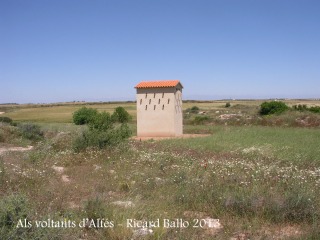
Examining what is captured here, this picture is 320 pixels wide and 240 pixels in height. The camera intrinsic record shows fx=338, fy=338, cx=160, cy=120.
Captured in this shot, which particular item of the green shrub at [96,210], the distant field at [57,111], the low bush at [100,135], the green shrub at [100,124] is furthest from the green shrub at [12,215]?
the distant field at [57,111]

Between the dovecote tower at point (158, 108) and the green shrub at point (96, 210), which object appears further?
the dovecote tower at point (158, 108)

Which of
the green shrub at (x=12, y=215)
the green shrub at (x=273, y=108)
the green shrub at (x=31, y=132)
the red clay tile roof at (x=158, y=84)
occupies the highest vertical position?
the red clay tile roof at (x=158, y=84)

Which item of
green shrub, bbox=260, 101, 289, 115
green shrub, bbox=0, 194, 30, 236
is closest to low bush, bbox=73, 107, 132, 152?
green shrub, bbox=0, 194, 30, 236

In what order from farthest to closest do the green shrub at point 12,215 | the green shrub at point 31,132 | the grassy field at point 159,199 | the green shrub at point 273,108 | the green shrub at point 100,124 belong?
1. the green shrub at point 273,108
2. the green shrub at point 31,132
3. the green shrub at point 100,124
4. the grassy field at point 159,199
5. the green shrub at point 12,215

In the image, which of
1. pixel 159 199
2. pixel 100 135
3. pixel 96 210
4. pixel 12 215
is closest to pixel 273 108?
pixel 100 135

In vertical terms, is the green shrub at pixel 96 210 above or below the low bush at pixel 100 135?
below

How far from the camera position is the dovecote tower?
24.7 m

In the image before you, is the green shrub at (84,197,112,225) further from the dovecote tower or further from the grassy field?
the dovecote tower

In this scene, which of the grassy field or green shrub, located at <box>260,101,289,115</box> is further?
green shrub, located at <box>260,101,289,115</box>

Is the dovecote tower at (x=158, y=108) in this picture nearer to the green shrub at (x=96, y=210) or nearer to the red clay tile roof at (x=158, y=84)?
the red clay tile roof at (x=158, y=84)

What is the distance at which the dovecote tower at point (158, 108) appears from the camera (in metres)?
24.7

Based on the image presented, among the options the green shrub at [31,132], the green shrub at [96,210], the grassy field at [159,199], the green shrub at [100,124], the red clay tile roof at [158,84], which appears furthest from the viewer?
the red clay tile roof at [158,84]

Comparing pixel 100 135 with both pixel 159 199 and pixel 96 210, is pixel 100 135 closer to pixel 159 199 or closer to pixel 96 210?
pixel 159 199

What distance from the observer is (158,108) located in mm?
24953
